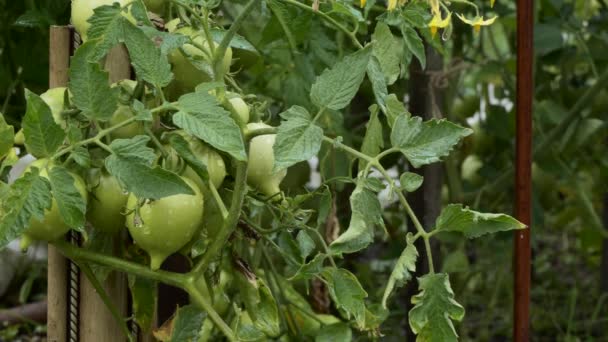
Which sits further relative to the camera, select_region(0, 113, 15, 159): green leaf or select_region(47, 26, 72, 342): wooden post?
select_region(47, 26, 72, 342): wooden post

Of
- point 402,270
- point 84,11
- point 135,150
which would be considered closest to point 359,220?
point 402,270

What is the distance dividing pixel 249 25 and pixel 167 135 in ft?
2.05

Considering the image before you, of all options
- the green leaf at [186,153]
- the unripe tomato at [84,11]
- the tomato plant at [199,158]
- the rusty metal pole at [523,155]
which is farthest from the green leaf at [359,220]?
the rusty metal pole at [523,155]

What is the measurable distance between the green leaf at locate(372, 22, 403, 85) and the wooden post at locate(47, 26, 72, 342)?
239 millimetres

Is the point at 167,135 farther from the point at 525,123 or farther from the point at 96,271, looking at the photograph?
the point at 525,123

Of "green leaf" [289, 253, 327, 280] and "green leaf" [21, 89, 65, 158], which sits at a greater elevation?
"green leaf" [21, 89, 65, 158]

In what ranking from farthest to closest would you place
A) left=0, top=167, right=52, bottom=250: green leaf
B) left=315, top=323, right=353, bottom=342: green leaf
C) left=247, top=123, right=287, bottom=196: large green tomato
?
left=315, top=323, right=353, bottom=342: green leaf
left=247, top=123, right=287, bottom=196: large green tomato
left=0, top=167, right=52, bottom=250: green leaf

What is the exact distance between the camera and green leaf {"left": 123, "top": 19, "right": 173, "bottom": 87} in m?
0.70

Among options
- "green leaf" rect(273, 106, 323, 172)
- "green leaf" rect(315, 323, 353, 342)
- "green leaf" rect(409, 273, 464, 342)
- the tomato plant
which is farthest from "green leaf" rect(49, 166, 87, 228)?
"green leaf" rect(315, 323, 353, 342)

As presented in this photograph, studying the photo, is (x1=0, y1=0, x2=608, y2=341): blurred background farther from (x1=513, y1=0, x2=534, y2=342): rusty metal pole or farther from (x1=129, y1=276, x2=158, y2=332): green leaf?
(x1=129, y1=276, x2=158, y2=332): green leaf

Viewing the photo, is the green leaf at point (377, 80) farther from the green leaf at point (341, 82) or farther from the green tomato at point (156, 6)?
the green tomato at point (156, 6)

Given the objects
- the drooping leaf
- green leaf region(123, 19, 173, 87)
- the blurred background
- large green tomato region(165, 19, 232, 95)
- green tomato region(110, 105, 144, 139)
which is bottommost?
the blurred background

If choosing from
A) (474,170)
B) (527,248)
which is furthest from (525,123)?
(474,170)

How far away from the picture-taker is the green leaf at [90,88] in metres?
0.70
